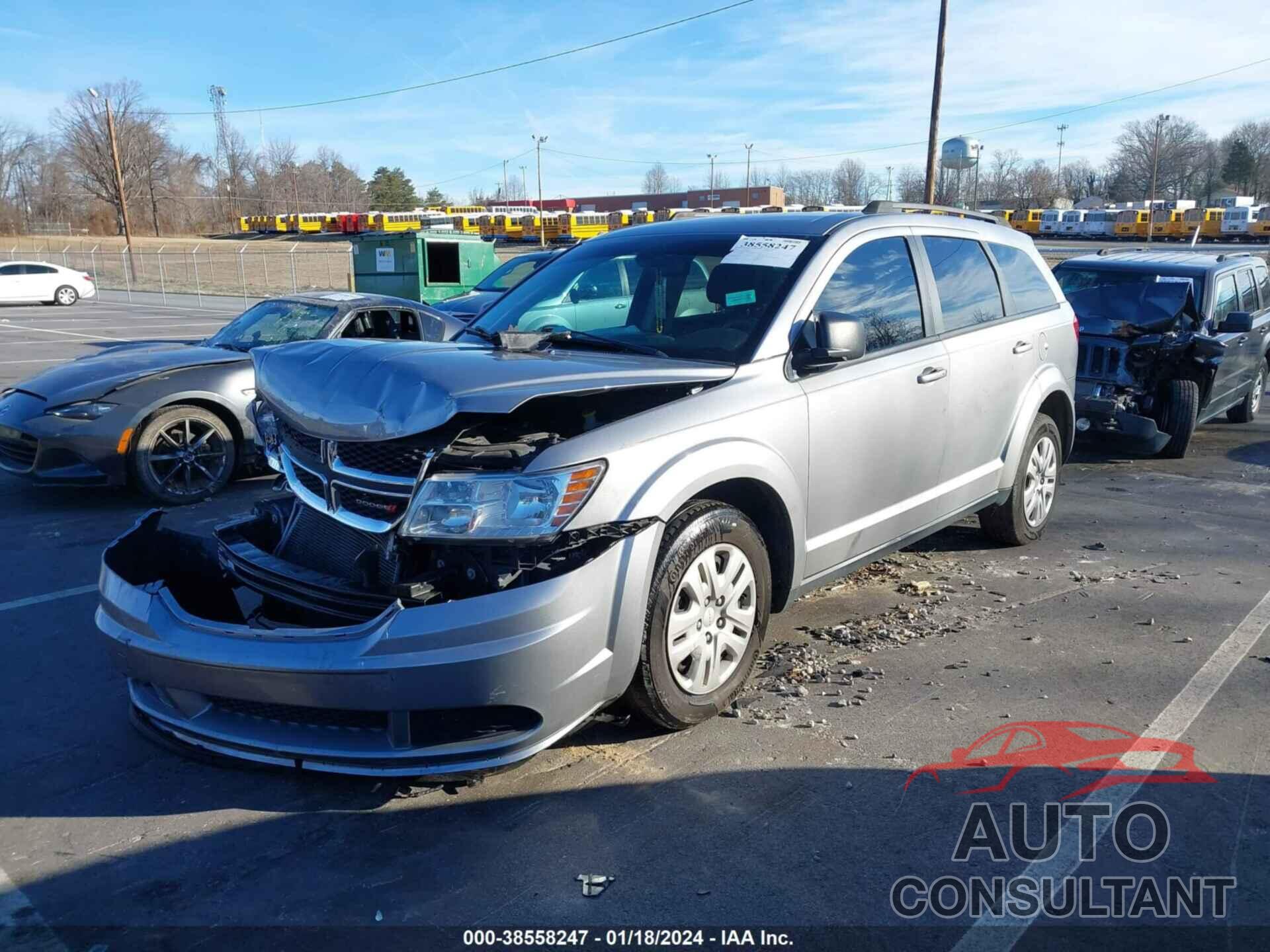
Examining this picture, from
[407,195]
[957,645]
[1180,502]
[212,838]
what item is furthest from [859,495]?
[407,195]

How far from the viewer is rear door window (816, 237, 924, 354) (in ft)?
14.3

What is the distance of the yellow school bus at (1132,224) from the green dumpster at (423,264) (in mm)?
56897

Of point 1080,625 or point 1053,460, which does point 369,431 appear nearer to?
point 1080,625

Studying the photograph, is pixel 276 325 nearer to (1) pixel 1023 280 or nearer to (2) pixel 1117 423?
(1) pixel 1023 280

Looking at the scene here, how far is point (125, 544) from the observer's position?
12.4 feet

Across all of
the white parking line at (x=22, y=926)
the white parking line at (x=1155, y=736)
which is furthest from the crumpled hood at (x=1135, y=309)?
the white parking line at (x=22, y=926)

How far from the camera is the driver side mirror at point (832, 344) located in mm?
3877

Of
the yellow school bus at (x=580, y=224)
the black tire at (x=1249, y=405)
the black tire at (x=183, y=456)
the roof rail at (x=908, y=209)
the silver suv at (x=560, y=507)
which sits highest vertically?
the yellow school bus at (x=580, y=224)

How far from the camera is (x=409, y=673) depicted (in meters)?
2.91

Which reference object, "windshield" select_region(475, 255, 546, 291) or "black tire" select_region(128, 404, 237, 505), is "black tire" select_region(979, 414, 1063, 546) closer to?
"black tire" select_region(128, 404, 237, 505)

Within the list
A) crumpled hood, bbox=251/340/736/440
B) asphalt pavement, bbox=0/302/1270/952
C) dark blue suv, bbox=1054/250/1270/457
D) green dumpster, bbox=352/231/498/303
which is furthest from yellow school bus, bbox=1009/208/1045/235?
crumpled hood, bbox=251/340/736/440

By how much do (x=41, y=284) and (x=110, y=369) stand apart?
97.5 ft

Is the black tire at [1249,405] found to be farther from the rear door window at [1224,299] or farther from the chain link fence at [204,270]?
the chain link fence at [204,270]

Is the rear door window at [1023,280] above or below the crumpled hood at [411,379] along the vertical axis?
above
